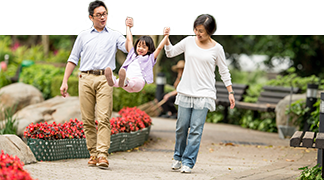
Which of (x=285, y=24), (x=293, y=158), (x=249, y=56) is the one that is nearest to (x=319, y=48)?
(x=249, y=56)

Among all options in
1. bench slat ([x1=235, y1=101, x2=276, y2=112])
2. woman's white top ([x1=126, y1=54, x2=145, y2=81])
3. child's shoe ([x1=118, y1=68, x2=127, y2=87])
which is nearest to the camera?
child's shoe ([x1=118, y1=68, x2=127, y2=87])

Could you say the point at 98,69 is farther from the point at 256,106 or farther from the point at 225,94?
the point at 225,94

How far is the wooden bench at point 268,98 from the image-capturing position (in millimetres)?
9898

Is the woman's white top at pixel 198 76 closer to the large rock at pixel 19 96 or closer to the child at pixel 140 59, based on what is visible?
the child at pixel 140 59

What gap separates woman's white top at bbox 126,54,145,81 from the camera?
4.41 m

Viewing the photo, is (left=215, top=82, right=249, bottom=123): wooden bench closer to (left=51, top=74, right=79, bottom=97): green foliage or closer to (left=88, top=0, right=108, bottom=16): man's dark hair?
(left=51, top=74, right=79, bottom=97): green foliage

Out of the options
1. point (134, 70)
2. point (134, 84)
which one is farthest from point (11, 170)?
point (134, 70)

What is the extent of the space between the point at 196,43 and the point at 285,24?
1.20 m

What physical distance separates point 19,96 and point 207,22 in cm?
746

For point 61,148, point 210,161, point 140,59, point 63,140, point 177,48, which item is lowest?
point 210,161

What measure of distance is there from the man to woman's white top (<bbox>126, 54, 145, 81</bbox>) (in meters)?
0.48

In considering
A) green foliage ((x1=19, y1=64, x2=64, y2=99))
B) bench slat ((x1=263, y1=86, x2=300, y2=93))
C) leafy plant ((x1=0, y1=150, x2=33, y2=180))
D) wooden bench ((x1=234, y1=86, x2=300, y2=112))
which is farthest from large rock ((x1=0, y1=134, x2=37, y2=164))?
green foliage ((x1=19, y1=64, x2=64, y2=99))

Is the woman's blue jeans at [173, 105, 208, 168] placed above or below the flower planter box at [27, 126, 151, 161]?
above

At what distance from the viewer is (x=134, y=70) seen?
4.44m
